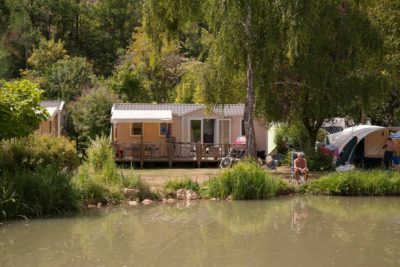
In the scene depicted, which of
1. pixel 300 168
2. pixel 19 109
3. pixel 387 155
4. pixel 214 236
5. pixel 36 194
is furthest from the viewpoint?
pixel 387 155

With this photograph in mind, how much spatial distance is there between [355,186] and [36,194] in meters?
9.25

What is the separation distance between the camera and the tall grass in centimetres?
1309

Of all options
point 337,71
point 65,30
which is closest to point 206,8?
point 337,71

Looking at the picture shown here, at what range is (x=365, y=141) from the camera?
23.9 metres

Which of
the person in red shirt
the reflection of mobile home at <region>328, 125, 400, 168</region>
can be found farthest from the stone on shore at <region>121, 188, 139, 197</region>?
the reflection of mobile home at <region>328, 125, 400, 168</region>

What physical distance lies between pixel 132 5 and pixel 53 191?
123 ft

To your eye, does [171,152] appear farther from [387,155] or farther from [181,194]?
[387,155]

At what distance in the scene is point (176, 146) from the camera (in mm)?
24672

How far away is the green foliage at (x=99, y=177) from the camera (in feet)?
48.9

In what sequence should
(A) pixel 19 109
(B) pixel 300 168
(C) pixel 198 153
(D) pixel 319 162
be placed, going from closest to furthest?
(A) pixel 19 109, (B) pixel 300 168, (D) pixel 319 162, (C) pixel 198 153

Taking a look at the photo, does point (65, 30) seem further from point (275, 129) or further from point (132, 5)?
point (275, 129)

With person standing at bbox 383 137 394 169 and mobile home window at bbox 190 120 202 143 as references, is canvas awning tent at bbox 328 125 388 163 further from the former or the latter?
mobile home window at bbox 190 120 202 143

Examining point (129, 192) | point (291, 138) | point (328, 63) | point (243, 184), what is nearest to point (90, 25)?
point (291, 138)

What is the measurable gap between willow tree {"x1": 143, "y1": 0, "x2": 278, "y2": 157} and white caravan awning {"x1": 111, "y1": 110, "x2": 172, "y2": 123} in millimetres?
4156
